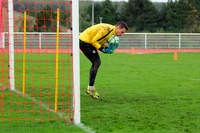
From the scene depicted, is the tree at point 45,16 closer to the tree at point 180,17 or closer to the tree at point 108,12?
the tree at point 180,17

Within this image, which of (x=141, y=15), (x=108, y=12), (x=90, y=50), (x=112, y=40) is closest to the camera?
(x=112, y=40)

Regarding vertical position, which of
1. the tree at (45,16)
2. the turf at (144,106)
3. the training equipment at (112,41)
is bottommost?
the turf at (144,106)

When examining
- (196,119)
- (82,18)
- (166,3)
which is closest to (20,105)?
(196,119)

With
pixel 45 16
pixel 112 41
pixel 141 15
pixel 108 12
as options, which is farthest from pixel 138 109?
pixel 141 15

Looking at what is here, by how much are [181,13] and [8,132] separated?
49594mm

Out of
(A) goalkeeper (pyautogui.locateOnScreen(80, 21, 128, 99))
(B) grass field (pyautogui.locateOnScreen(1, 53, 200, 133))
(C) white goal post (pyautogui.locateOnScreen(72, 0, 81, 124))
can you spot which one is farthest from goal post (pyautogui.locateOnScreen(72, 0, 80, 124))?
(A) goalkeeper (pyautogui.locateOnScreen(80, 21, 128, 99))

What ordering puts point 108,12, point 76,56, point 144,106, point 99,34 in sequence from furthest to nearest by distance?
point 108,12
point 99,34
point 144,106
point 76,56

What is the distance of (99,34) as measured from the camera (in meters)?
8.66

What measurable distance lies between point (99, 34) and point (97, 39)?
4.7 inches

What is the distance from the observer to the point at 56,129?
6.05 metres

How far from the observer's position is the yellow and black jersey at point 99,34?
868 centimetres

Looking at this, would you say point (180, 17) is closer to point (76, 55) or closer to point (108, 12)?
point (108, 12)

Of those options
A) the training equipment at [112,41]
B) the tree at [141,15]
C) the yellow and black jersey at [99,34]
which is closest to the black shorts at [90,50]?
the yellow and black jersey at [99,34]

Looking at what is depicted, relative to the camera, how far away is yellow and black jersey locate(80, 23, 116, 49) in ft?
28.5
